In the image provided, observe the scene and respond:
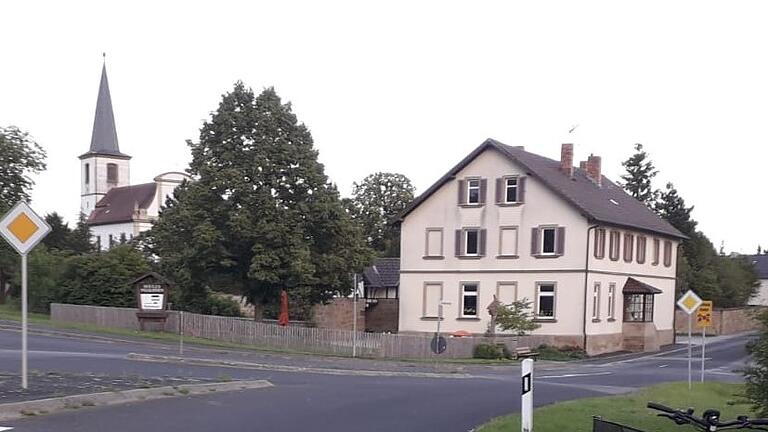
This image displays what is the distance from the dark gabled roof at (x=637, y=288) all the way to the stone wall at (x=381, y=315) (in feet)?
51.1

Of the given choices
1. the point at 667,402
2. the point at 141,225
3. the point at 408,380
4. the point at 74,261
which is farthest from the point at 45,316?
the point at 141,225

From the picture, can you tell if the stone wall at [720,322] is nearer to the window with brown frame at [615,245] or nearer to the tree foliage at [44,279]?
the window with brown frame at [615,245]

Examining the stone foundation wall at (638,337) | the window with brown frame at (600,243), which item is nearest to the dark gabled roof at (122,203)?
the stone foundation wall at (638,337)

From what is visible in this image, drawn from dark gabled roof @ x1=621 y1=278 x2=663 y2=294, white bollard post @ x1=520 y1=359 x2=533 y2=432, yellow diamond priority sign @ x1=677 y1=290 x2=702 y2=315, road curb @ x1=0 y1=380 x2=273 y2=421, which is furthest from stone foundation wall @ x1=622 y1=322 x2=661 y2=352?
white bollard post @ x1=520 y1=359 x2=533 y2=432

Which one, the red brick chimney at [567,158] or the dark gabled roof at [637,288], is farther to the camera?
the red brick chimney at [567,158]

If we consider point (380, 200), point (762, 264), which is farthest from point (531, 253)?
point (762, 264)

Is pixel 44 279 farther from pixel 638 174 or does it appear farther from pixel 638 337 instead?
pixel 638 174

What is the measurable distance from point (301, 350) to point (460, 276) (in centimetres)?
1213

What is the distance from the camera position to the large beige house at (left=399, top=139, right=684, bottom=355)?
45.0 meters

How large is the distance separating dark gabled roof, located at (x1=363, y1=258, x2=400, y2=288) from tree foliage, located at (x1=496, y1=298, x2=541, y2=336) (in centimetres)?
1857

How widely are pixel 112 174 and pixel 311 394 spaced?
100649 millimetres

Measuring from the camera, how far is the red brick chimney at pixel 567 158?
49312 millimetres

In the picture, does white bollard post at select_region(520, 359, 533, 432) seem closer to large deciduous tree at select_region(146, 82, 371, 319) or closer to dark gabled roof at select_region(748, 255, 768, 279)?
large deciduous tree at select_region(146, 82, 371, 319)

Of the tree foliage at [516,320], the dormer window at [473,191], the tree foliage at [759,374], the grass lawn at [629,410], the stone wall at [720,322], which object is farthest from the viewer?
the stone wall at [720,322]
